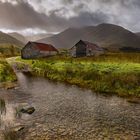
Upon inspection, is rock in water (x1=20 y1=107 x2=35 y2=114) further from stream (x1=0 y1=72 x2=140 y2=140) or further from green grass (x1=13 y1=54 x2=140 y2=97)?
green grass (x1=13 y1=54 x2=140 y2=97)

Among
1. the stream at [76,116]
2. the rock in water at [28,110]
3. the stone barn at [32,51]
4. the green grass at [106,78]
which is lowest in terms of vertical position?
the stream at [76,116]

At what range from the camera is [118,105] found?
24.8 meters

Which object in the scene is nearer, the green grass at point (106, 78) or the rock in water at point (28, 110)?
the rock in water at point (28, 110)

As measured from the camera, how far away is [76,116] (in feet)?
68.7

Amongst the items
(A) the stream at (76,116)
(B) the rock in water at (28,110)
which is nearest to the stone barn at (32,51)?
(A) the stream at (76,116)

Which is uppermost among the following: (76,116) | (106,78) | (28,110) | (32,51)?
(32,51)

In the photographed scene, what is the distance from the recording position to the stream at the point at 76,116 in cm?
1695

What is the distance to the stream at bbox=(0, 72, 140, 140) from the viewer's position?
55.6ft

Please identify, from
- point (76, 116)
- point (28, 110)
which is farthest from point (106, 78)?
point (28, 110)

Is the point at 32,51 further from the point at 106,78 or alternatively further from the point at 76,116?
the point at 76,116

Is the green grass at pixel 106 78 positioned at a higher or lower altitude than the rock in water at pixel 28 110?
higher

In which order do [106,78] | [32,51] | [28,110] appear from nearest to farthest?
[28,110]
[106,78]
[32,51]

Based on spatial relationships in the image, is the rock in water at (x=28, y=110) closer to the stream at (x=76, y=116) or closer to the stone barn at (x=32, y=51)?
the stream at (x=76, y=116)

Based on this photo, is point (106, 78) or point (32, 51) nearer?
point (106, 78)
